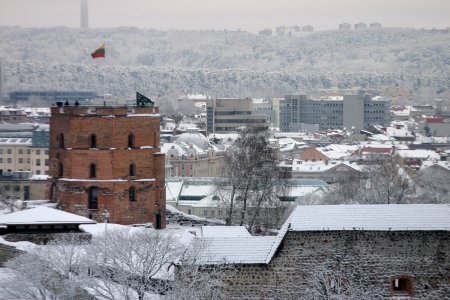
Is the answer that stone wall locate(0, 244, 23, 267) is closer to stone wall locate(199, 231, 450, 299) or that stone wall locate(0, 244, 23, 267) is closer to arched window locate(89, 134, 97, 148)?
stone wall locate(199, 231, 450, 299)

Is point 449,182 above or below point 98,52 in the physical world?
below

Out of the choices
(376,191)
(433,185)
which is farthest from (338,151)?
(376,191)

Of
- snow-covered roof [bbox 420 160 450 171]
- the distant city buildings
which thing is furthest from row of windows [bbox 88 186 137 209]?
snow-covered roof [bbox 420 160 450 171]

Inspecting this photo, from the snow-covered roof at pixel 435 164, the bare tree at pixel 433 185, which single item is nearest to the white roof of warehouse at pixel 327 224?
the bare tree at pixel 433 185

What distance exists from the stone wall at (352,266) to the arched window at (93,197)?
23.9 m

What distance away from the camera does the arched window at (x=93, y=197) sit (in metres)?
63.5

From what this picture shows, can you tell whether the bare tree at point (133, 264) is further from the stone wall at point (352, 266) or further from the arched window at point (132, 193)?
the arched window at point (132, 193)

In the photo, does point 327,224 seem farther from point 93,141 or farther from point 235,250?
point 93,141

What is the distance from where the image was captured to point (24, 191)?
357 feet

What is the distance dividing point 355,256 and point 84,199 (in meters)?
25.5

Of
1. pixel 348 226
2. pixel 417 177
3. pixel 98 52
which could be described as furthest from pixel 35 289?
pixel 417 177

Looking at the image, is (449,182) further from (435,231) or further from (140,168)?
(435,231)

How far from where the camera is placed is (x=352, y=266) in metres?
40.9

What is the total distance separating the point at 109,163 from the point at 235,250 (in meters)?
23.0
